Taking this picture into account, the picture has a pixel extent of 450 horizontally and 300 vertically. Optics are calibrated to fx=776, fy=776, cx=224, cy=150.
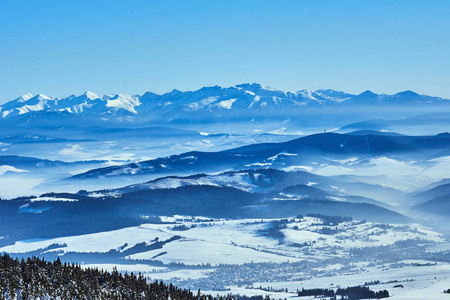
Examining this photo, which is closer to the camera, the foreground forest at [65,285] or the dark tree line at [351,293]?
the foreground forest at [65,285]

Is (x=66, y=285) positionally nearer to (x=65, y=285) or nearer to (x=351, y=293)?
(x=65, y=285)

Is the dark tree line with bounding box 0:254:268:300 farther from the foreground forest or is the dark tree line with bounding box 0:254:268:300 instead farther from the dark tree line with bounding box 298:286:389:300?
the dark tree line with bounding box 298:286:389:300

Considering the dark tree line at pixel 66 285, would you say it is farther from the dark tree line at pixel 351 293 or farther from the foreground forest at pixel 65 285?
the dark tree line at pixel 351 293

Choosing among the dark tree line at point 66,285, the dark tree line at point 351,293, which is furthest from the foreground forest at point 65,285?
the dark tree line at point 351,293

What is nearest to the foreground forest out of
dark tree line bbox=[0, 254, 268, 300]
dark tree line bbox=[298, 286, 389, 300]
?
dark tree line bbox=[0, 254, 268, 300]

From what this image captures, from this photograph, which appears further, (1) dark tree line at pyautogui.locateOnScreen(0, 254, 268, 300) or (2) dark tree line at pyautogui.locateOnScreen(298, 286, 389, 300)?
(2) dark tree line at pyautogui.locateOnScreen(298, 286, 389, 300)

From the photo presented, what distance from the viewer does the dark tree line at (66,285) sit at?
104 m

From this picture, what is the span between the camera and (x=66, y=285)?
362 feet

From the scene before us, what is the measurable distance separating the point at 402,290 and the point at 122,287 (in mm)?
75249

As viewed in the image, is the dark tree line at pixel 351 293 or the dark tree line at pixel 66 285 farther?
the dark tree line at pixel 351 293

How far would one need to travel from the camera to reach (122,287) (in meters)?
114

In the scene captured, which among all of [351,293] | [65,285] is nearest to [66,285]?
[65,285]

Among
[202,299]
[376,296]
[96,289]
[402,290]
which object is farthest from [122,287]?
[402,290]

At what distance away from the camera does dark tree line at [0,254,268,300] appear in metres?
104
